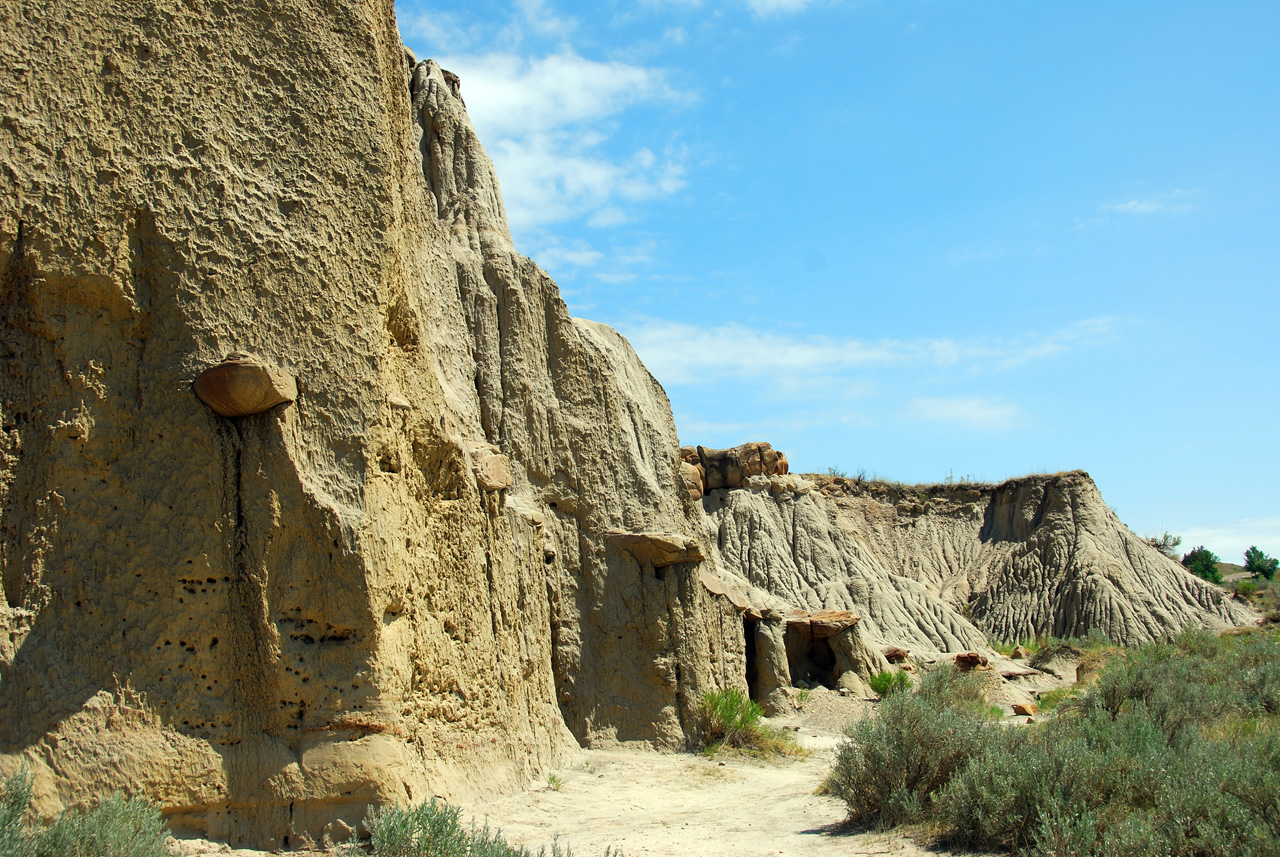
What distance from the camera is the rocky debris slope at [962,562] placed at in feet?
98.1

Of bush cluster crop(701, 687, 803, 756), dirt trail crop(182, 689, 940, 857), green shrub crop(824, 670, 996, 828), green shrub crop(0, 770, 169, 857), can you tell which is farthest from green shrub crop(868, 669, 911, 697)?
green shrub crop(0, 770, 169, 857)

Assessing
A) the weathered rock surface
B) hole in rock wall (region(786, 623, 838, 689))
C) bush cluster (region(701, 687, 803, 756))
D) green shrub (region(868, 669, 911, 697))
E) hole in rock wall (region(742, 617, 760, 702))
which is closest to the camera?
the weathered rock surface

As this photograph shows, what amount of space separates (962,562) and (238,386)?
3543cm

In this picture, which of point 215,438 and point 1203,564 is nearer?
point 215,438

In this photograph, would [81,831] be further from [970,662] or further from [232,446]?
[970,662]

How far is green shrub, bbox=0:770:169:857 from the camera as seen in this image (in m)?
4.50

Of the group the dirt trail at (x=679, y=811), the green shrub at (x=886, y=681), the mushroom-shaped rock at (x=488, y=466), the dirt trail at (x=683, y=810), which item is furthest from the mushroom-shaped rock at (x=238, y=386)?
the green shrub at (x=886, y=681)

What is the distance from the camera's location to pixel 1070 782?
6609 millimetres

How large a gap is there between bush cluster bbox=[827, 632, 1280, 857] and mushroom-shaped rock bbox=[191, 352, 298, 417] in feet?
18.6

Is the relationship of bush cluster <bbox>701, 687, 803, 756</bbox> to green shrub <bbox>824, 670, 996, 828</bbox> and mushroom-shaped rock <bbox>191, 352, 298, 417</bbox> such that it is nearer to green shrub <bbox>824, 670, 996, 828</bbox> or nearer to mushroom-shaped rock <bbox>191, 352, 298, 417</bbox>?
green shrub <bbox>824, 670, 996, 828</bbox>

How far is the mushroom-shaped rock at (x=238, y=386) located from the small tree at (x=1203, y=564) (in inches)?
1783

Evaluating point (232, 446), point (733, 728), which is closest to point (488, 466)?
point (232, 446)

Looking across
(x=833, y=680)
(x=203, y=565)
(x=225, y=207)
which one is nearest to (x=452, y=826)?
(x=203, y=565)

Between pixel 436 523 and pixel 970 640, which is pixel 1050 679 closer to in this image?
pixel 970 640
